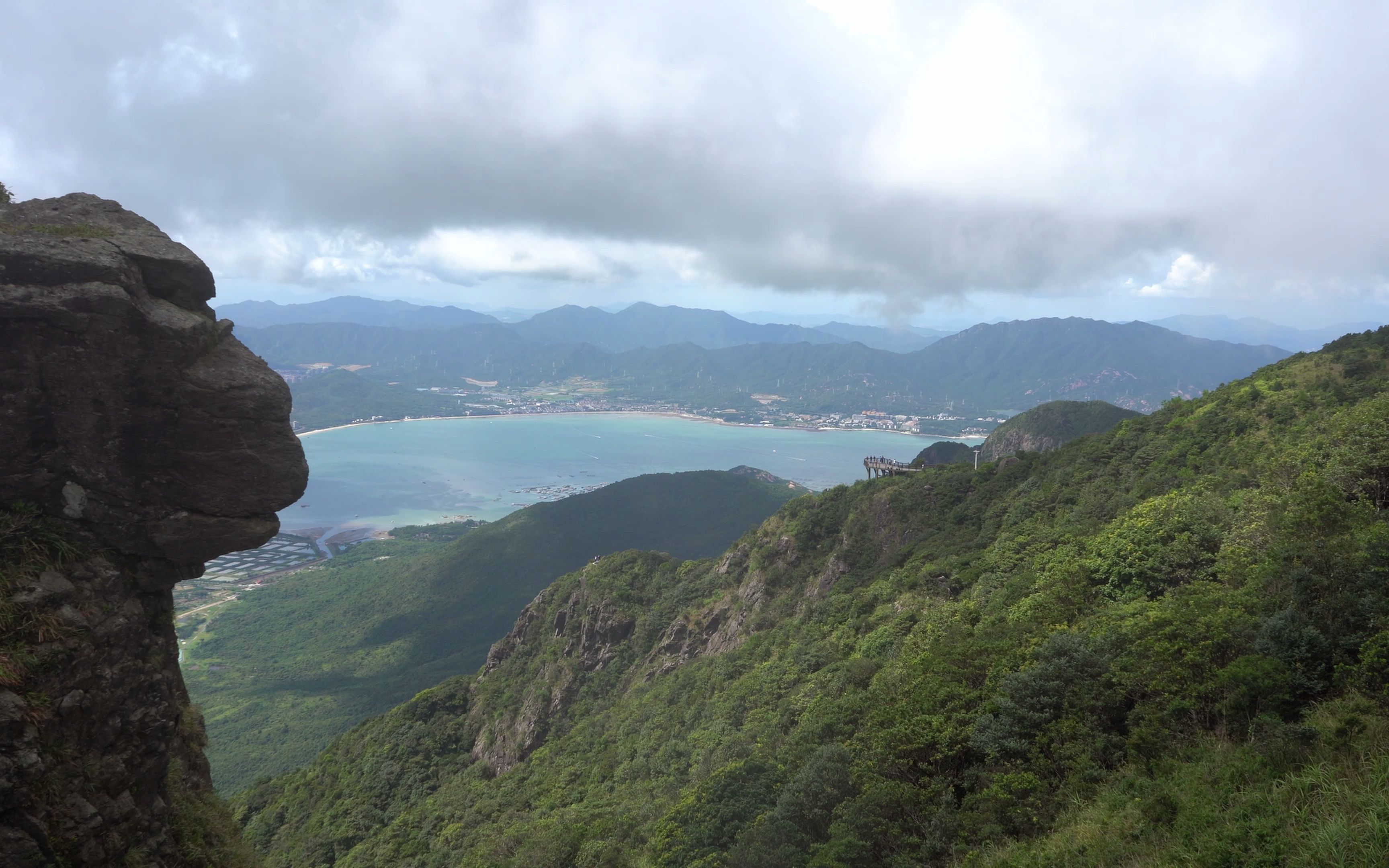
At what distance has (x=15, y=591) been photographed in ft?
30.0

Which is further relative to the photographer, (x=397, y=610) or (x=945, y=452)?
(x=397, y=610)

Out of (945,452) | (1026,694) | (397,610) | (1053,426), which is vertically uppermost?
(1053,426)

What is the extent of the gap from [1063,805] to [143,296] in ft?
57.1

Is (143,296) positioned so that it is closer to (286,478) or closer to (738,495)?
(286,478)

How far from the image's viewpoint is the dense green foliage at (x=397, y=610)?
63.4 metres

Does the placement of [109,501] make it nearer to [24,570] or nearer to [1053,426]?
[24,570]

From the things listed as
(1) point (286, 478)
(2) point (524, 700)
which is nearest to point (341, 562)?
(2) point (524, 700)

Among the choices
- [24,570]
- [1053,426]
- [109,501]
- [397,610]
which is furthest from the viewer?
[397,610]

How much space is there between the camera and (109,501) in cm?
1067

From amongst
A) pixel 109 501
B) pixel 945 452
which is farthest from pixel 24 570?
pixel 945 452

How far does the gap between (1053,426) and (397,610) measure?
88.4 meters

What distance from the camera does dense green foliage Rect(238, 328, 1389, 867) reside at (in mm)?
8852

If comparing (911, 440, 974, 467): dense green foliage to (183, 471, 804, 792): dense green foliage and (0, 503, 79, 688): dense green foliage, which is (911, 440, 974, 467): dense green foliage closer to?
(183, 471, 804, 792): dense green foliage

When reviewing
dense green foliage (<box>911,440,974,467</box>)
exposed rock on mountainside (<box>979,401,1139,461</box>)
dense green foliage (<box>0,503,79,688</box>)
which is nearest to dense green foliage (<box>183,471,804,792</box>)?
Result: dense green foliage (<box>911,440,974,467</box>)
